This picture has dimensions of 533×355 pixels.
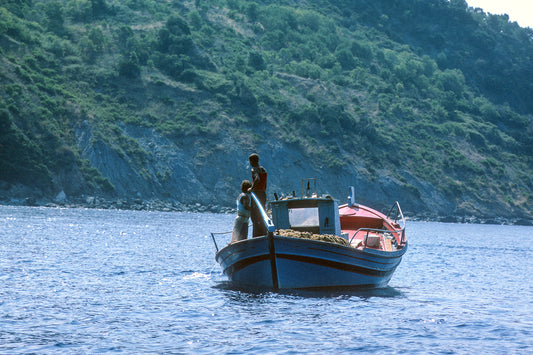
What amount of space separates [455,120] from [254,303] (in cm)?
13146

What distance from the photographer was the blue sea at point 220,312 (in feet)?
44.2

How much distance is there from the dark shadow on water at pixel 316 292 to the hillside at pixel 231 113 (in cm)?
6433

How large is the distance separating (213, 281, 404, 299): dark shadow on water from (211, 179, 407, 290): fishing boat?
5.7 inches

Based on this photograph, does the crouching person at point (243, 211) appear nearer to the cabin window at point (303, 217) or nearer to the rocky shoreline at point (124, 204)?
the cabin window at point (303, 217)

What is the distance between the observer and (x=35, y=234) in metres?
40.3

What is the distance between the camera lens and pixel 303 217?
2202 cm

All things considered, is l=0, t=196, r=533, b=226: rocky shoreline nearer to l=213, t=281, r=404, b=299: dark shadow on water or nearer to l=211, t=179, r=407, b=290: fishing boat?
l=213, t=281, r=404, b=299: dark shadow on water

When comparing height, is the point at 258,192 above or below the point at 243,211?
above

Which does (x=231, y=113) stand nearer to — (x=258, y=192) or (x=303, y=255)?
(x=258, y=192)

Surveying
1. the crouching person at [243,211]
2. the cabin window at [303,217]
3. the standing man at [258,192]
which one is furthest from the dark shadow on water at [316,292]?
the cabin window at [303,217]

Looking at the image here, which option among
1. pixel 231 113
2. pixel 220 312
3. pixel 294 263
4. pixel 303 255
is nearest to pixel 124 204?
pixel 231 113

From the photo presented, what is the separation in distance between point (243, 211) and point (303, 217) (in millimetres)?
2296

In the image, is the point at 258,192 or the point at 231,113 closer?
the point at 258,192

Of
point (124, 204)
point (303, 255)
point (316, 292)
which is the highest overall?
point (124, 204)
